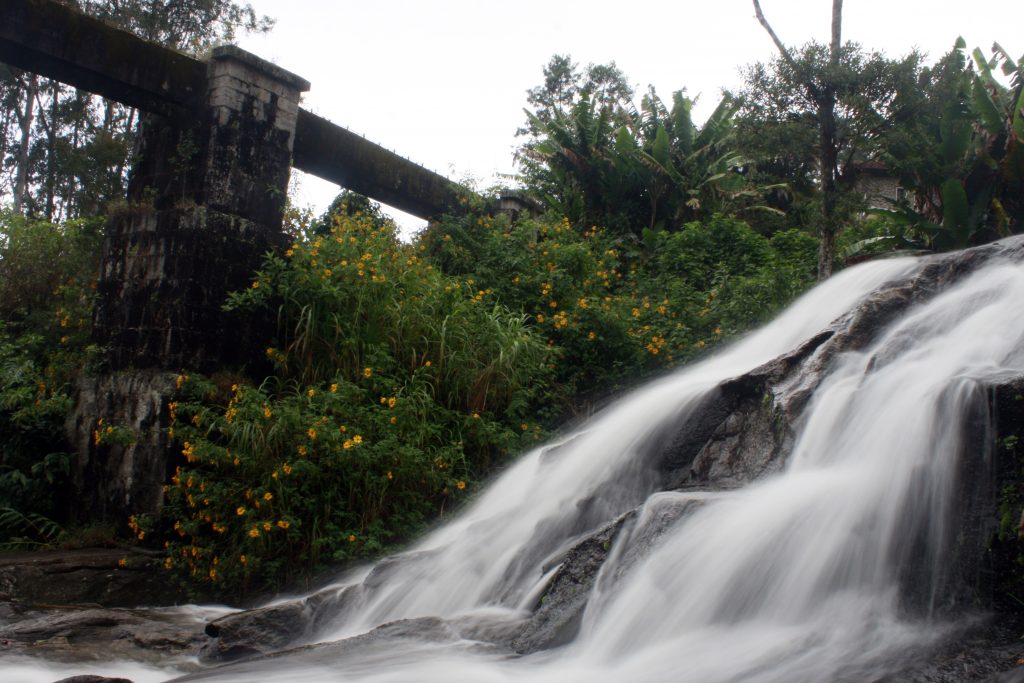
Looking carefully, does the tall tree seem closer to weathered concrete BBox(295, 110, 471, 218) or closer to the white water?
the white water

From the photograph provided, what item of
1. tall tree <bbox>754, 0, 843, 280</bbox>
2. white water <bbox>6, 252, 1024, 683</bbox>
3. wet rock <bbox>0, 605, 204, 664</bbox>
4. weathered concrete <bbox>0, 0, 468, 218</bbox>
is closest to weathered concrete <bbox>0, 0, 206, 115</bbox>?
weathered concrete <bbox>0, 0, 468, 218</bbox>

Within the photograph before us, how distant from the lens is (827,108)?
943cm

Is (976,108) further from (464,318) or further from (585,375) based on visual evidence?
(464,318)

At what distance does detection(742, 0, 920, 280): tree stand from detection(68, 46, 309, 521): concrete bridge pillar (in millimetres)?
A: 4928

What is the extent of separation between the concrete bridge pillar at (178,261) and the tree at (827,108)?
493cm

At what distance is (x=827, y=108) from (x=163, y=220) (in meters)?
6.62

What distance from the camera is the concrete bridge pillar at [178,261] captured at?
277 inches

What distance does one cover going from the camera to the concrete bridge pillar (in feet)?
23.1

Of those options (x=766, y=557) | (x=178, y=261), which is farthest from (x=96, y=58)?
(x=766, y=557)

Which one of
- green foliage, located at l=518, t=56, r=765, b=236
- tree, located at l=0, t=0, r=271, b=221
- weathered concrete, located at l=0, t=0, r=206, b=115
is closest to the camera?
weathered concrete, located at l=0, t=0, r=206, b=115

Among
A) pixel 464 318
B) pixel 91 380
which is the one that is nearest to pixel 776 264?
pixel 464 318

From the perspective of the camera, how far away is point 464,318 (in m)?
7.68

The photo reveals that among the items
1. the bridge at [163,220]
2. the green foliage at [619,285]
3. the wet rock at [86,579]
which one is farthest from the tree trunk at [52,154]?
the wet rock at [86,579]

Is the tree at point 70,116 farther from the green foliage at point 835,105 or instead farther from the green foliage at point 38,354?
the green foliage at point 835,105
